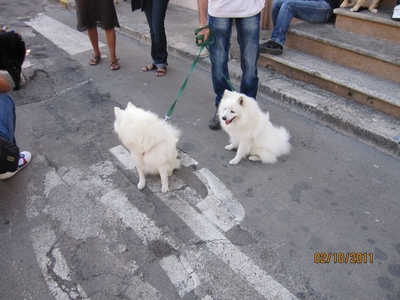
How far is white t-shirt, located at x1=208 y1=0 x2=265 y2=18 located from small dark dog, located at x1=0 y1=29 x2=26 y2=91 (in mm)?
3382

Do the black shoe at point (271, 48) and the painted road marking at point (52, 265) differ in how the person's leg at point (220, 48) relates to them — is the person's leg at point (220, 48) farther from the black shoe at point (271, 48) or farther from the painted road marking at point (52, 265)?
the painted road marking at point (52, 265)

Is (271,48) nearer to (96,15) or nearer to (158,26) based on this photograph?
(158,26)

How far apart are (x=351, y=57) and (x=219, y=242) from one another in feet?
11.4

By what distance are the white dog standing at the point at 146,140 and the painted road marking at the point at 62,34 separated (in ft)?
14.6

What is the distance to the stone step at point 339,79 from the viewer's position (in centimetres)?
362

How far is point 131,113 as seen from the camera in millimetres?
2549

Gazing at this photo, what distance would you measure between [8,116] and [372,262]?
3599mm

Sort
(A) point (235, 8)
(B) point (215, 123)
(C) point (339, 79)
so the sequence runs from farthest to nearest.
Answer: (C) point (339, 79) < (B) point (215, 123) < (A) point (235, 8)

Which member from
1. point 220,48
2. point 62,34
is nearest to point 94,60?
point 62,34

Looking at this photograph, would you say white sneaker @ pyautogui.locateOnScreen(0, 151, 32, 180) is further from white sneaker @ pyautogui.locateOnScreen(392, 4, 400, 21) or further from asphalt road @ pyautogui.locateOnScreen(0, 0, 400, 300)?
white sneaker @ pyautogui.locateOnScreen(392, 4, 400, 21)

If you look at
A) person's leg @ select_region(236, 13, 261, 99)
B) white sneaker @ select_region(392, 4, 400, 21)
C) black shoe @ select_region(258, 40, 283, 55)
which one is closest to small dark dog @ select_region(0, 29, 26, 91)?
person's leg @ select_region(236, 13, 261, 99)

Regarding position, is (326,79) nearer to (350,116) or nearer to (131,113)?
(350,116)

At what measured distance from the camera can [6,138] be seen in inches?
109

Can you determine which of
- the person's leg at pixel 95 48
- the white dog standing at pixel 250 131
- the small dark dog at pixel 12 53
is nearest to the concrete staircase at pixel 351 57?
the white dog standing at pixel 250 131
